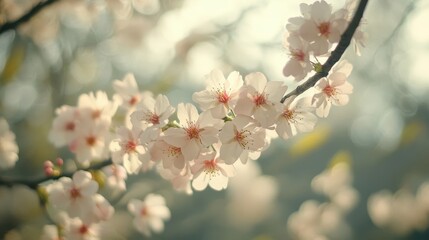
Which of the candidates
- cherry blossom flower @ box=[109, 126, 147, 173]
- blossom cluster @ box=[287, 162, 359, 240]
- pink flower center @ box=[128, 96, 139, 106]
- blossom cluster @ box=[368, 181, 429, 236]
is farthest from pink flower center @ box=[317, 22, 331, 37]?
blossom cluster @ box=[368, 181, 429, 236]

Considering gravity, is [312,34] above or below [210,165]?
above

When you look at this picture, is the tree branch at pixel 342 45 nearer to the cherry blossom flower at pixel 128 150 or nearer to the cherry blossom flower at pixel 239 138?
the cherry blossom flower at pixel 239 138

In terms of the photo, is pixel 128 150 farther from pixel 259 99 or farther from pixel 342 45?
pixel 342 45

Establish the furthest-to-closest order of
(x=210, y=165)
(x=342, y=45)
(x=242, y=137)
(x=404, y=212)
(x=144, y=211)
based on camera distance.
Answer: (x=404, y=212) → (x=144, y=211) → (x=210, y=165) → (x=242, y=137) → (x=342, y=45)

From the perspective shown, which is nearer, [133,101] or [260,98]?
[260,98]

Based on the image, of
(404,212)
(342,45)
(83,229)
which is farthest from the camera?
(404,212)

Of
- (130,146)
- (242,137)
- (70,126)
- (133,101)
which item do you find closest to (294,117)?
(242,137)

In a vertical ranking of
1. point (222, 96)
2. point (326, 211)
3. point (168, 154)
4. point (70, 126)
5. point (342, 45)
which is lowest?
point (326, 211)

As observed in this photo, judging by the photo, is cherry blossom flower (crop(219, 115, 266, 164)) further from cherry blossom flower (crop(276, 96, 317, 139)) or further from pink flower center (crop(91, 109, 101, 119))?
pink flower center (crop(91, 109, 101, 119))

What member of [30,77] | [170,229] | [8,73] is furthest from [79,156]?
[170,229]
